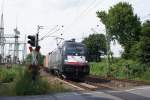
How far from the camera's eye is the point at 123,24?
8756 centimetres

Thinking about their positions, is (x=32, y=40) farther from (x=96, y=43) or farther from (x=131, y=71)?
(x=96, y=43)

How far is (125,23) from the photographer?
286 feet

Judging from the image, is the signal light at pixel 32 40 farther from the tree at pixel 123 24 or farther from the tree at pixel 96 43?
the tree at pixel 96 43

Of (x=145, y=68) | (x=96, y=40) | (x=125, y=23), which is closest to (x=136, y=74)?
(x=145, y=68)

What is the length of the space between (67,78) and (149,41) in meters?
20.3

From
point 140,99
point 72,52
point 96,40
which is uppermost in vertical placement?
point 96,40

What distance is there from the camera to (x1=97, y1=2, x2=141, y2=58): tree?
86312 mm

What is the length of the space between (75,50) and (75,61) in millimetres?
1134

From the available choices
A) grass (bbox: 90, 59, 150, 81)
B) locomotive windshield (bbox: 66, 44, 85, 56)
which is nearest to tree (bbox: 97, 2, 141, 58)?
grass (bbox: 90, 59, 150, 81)

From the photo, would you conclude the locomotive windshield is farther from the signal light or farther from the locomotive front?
the signal light

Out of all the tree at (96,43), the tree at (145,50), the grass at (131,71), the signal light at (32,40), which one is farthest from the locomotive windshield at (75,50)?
the tree at (96,43)

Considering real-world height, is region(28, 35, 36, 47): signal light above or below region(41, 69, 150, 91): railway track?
above

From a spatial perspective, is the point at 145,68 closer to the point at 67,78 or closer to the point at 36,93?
the point at 67,78

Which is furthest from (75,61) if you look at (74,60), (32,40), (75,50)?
(32,40)
